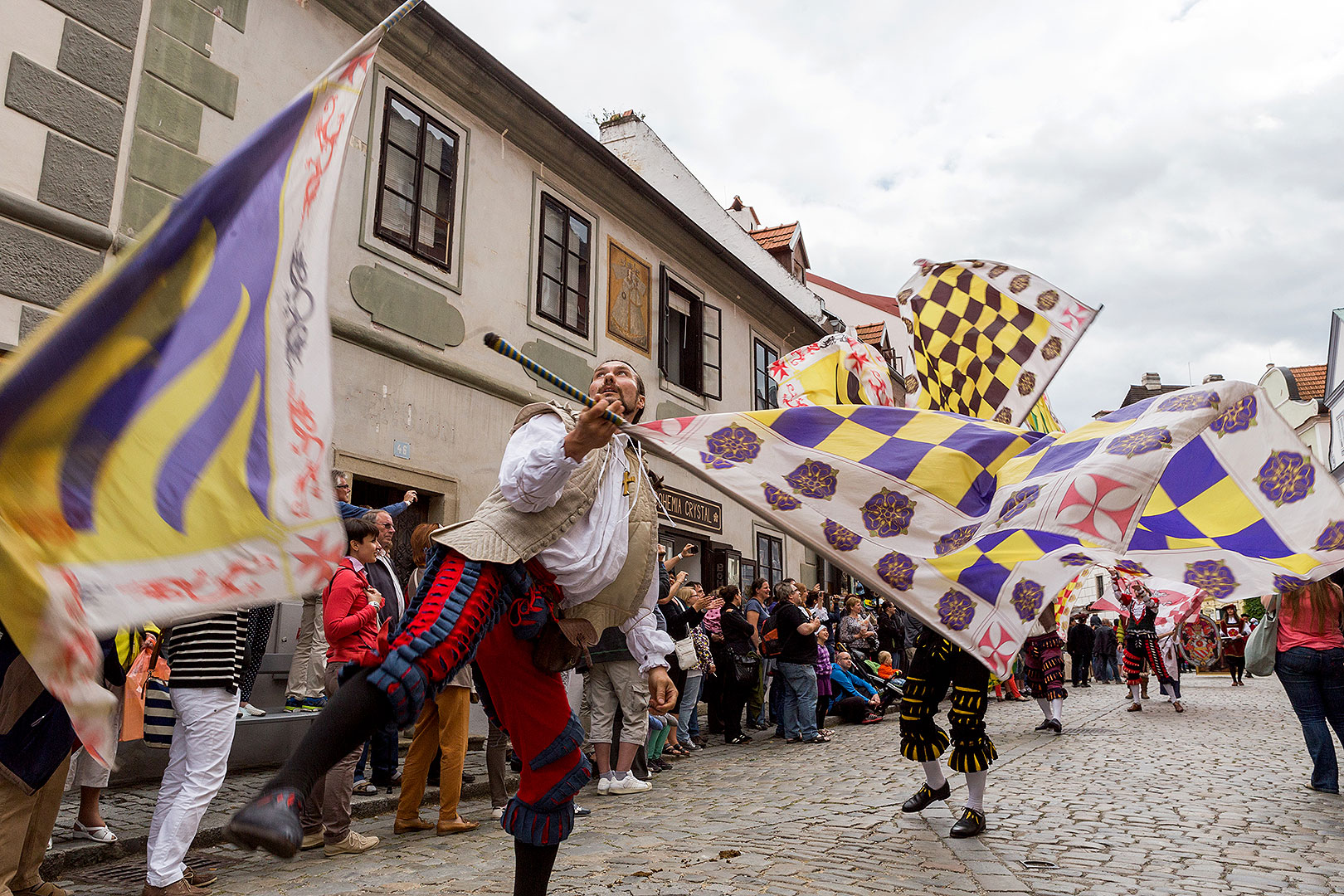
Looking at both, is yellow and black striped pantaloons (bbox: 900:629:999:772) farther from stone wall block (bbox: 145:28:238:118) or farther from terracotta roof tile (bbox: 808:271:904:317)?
terracotta roof tile (bbox: 808:271:904:317)

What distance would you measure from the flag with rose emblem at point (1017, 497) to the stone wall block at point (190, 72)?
6968mm

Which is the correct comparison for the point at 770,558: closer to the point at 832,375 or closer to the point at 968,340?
the point at 832,375

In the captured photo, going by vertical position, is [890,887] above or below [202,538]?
below

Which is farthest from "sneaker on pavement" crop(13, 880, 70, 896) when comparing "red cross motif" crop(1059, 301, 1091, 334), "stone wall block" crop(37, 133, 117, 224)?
"red cross motif" crop(1059, 301, 1091, 334)

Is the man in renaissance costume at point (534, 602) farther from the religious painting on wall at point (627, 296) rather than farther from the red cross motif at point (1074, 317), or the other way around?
the religious painting on wall at point (627, 296)

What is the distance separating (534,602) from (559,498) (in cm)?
32

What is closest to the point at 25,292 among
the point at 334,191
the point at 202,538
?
the point at 334,191

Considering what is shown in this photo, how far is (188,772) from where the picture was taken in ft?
14.0

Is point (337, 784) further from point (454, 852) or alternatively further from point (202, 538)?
point (202, 538)

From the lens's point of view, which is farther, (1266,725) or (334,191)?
(1266,725)

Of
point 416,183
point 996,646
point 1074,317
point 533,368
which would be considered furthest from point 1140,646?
point 533,368

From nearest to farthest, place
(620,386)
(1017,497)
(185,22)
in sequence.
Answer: (620,386) < (1017,497) < (185,22)

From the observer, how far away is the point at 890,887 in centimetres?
396

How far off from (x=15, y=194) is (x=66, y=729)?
189 inches
